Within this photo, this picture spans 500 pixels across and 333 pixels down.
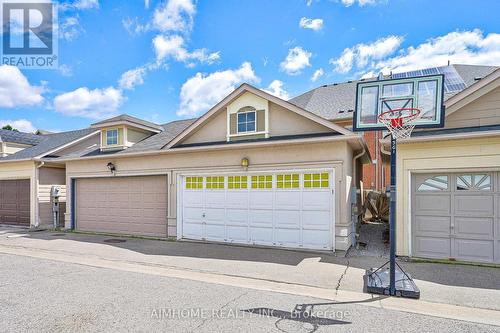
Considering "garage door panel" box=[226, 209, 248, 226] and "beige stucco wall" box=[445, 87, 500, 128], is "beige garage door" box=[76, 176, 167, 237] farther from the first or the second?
"beige stucco wall" box=[445, 87, 500, 128]

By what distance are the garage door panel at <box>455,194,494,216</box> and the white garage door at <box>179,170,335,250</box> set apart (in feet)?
9.84

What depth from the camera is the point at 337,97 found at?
19.4 m

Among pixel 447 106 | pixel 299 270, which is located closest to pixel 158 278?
pixel 299 270

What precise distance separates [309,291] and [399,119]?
3811 millimetres

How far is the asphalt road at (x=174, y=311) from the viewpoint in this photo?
4.02 metres

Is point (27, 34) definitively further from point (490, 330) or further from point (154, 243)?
point (490, 330)

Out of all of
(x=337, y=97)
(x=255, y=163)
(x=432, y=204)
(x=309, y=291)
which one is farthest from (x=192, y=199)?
(x=337, y=97)

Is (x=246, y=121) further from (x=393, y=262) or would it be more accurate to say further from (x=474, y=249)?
(x=474, y=249)

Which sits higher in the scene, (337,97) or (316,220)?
(337,97)

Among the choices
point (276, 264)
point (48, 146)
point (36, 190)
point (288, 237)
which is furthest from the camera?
point (48, 146)

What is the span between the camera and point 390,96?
672 cm

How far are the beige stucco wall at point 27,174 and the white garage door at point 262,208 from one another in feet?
27.9

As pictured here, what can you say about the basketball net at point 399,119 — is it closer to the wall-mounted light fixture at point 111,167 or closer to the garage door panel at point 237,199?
the garage door panel at point 237,199

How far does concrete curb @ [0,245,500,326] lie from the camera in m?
4.45
